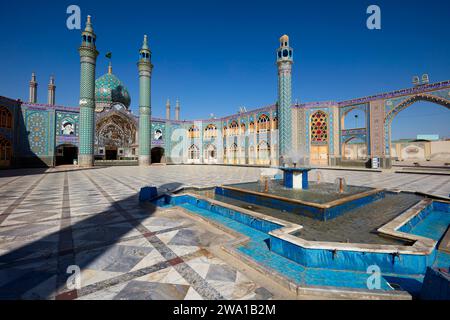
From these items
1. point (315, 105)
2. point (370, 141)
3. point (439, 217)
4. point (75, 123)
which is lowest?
point (439, 217)

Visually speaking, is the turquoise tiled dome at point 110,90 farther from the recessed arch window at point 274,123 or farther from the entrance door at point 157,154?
the recessed arch window at point 274,123

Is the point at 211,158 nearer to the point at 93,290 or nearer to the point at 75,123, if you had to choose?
the point at 75,123

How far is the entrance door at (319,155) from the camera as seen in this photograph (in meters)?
20.6

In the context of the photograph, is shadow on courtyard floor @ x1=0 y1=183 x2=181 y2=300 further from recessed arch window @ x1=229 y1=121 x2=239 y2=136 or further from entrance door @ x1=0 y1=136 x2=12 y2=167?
recessed arch window @ x1=229 y1=121 x2=239 y2=136

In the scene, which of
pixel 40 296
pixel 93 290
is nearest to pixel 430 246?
pixel 93 290

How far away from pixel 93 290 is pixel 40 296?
399 millimetres

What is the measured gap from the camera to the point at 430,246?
2.41m

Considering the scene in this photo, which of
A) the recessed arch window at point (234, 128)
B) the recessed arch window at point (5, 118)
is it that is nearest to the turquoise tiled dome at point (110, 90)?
the recessed arch window at point (5, 118)

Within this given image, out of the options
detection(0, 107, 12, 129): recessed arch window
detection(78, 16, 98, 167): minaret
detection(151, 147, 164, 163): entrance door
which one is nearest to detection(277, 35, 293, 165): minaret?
detection(151, 147, 164, 163): entrance door

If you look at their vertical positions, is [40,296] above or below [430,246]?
below

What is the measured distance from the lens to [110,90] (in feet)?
83.4

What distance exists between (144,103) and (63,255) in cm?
2276

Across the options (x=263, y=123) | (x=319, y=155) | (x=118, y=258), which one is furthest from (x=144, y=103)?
(x=118, y=258)

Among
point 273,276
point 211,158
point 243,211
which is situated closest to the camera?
point 273,276
